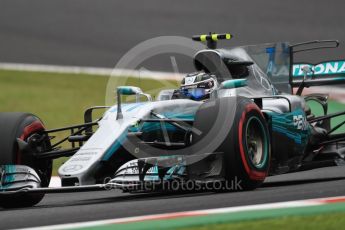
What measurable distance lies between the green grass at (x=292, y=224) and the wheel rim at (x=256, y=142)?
261 centimetres

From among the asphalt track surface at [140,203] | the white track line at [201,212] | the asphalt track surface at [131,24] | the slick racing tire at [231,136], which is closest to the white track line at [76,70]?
the asphalt track surface at [131,24]

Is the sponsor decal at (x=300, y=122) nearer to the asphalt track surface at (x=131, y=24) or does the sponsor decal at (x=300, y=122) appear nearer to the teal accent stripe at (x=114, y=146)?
the teal accent stripe at (x=114, y=146)

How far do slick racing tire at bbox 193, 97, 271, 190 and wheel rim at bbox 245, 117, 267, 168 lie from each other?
9cm

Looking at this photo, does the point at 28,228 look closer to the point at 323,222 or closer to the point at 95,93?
the point at 323,222

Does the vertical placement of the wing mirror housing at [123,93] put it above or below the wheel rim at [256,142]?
above

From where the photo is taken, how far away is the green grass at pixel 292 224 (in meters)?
5.61

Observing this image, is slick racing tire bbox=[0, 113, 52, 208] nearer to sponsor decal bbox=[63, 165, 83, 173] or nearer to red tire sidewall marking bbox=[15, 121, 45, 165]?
red tire sidewall marking bbox=[15, 121, 45, 165]

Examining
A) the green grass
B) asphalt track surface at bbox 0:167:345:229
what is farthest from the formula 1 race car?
the green grass

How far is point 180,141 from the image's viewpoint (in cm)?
862

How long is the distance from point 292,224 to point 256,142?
3065 mm

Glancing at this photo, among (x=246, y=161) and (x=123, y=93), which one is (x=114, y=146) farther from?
(x=246, y=161)

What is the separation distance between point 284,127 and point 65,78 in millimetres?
9780

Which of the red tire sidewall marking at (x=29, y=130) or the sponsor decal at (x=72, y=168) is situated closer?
the sponsor decal at (x=72, y=168)

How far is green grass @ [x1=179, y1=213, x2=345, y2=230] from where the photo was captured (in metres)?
5.61
